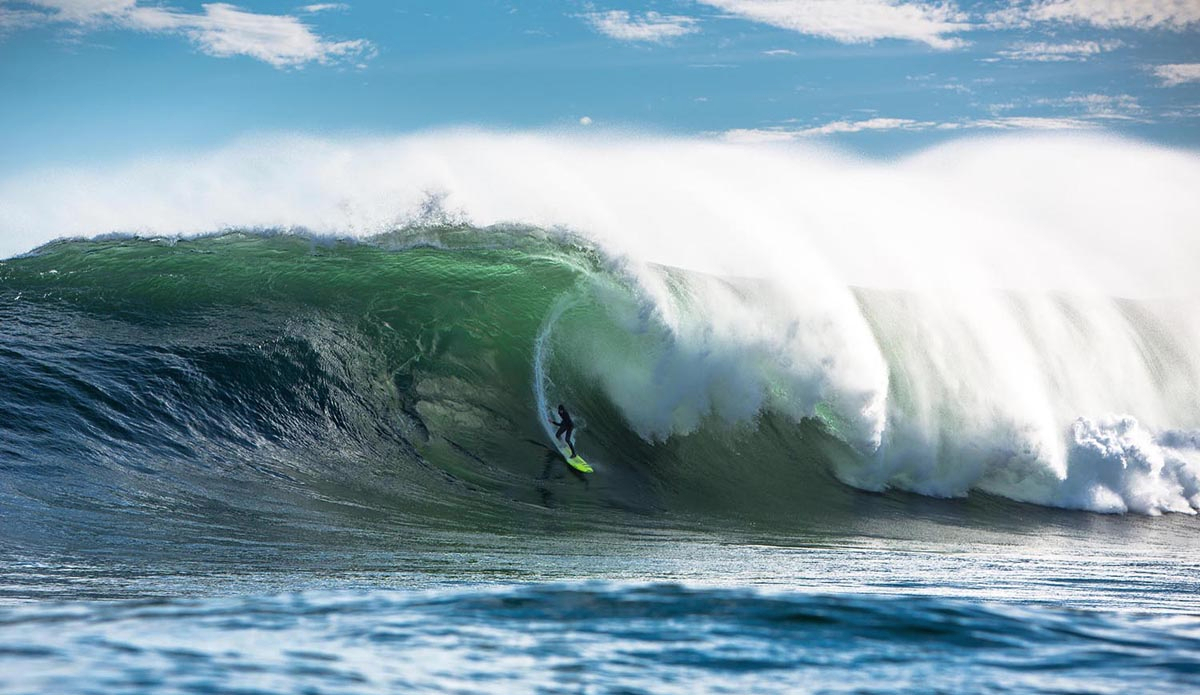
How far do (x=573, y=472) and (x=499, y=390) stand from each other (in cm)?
176

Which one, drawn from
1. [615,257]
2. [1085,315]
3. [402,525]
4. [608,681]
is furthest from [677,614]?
[1085,315]

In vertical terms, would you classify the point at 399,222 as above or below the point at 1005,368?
above

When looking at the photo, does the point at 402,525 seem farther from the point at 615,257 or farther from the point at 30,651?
the point at 615,257

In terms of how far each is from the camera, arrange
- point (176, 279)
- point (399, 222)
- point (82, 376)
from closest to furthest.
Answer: point (82, 376) < point (176, 279) < point (399, 222)

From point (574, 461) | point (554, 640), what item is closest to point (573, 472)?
point (574, 461)

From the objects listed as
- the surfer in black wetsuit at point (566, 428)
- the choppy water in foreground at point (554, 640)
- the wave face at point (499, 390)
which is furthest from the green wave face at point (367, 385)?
the choppy water in foreground at point (554, 640)

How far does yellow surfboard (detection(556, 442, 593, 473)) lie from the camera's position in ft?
35.3

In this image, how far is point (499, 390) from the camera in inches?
472

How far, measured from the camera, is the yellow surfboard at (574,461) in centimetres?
1077

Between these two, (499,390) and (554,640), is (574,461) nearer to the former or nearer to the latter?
(499,390)

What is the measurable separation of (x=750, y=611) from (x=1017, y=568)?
4.60 metres

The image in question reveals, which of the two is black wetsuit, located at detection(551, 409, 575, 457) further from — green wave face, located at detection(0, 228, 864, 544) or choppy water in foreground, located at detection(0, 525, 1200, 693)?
choppy water in foreground, located at detection(0, 525, 1200, 693)

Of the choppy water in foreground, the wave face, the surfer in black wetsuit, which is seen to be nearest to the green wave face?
the wave face

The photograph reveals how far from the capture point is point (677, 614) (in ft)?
13.1
